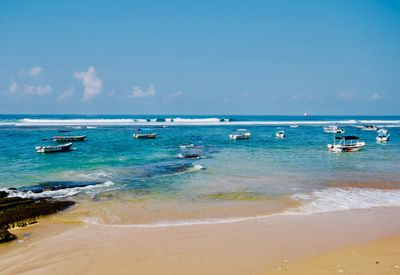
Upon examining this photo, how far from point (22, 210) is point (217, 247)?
27.4ft

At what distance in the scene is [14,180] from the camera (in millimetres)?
22172

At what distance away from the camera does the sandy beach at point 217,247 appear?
8883 mm

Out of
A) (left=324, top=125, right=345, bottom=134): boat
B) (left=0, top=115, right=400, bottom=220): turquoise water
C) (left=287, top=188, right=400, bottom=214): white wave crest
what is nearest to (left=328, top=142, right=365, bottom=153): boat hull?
(left=0, top=115, right=400, bottom=220): turquoise water

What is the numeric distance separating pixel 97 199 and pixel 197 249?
27.0 feet

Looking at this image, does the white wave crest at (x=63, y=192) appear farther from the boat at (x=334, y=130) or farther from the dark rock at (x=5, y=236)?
the boat at (x=334, y=130)

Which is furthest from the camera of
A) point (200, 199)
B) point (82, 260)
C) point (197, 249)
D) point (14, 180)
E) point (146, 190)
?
point (14, 180)

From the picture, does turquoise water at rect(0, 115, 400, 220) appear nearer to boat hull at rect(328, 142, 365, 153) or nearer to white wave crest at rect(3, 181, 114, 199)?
white wave crest at rect(3, 181, 114, 199)

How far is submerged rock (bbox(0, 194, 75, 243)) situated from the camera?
12703 mm

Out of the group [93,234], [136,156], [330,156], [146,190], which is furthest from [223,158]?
[93,234]

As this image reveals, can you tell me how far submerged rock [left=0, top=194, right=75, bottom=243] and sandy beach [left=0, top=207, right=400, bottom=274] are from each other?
53 cm

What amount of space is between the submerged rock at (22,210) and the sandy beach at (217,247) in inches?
20.9

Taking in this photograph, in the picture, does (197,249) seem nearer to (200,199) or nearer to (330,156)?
(200,199)

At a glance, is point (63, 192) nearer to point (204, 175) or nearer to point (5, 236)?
point (5, 236)

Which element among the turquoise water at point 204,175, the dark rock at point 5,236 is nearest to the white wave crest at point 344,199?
the turquoise water at point 204,175
